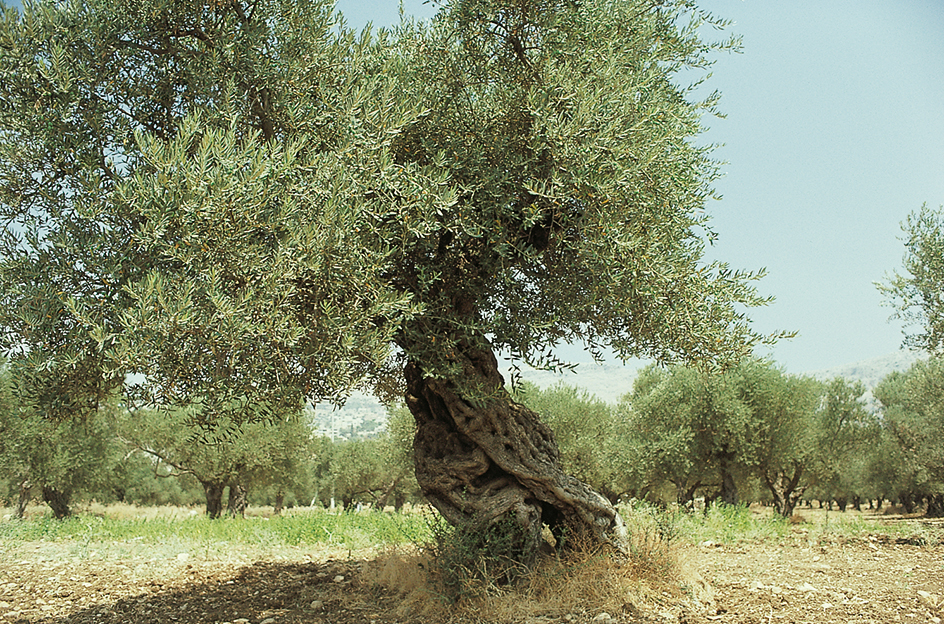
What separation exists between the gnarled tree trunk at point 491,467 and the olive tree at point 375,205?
0.04 metres

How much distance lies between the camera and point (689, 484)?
108ft

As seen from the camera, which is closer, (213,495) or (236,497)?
(213,495)

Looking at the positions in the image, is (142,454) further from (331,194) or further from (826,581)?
(826,581)

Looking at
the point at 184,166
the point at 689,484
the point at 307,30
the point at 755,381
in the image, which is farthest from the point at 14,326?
the point at 689,484

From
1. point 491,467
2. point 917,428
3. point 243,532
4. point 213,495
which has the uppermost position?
point 917,428

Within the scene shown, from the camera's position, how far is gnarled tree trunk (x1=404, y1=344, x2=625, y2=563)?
7773mm

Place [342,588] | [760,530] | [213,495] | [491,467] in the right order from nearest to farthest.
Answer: [491,467] → [342,588] → [760,530] → [213,495]

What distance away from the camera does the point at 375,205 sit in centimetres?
585

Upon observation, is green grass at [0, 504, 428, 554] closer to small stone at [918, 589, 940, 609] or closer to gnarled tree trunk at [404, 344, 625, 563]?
gnarled tree trunk at [404, 344, 625, 563]

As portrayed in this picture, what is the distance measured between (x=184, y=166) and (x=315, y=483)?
184 ft

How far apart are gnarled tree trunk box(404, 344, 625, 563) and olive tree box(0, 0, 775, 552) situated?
36mm

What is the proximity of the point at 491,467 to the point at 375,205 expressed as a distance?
14.1ft

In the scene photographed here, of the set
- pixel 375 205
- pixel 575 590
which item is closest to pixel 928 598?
pixel 575 590

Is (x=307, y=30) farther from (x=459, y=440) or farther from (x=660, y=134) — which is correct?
(x=459, y=440)
